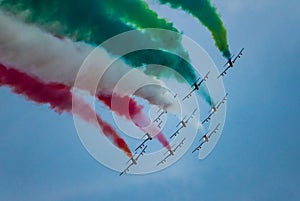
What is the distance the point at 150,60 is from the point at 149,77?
138 centimetres

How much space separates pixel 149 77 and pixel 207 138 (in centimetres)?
1035

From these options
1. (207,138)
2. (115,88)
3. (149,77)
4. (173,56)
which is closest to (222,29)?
(173,56)

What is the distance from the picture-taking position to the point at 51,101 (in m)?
27.2

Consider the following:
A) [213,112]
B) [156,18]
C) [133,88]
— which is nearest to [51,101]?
[133,88]

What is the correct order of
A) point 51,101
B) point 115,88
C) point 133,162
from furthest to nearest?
1. point 133,162
2. point 115,88
3. point 51,101

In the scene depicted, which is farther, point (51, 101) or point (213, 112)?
point (213, 112)

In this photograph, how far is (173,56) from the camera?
30516 mm

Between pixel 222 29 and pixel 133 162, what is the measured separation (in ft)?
43.7

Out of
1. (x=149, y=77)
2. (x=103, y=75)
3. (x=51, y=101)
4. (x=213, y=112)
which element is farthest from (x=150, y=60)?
(x=213, y=112)

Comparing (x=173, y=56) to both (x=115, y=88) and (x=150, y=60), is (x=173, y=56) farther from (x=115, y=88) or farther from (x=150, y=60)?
(x=115, y=88)

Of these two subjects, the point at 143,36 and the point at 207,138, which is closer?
the point at 143,36

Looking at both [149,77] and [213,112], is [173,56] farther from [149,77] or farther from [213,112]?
[213,112]

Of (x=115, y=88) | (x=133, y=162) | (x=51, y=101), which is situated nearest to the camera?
(x=51, y=101)

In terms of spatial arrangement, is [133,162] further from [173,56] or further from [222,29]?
[222,29]
